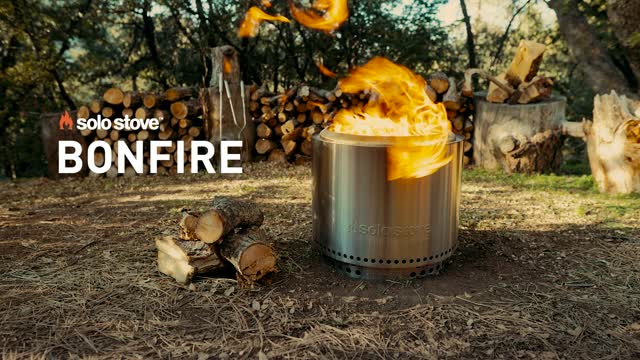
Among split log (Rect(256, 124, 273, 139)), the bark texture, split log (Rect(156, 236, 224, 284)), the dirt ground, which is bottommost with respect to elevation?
the dirt ground

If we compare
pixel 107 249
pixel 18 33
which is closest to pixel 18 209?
pixel 107 249

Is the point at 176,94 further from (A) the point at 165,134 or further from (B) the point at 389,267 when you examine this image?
(B) the point at 389,267

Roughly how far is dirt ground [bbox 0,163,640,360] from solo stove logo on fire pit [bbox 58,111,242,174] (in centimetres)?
273

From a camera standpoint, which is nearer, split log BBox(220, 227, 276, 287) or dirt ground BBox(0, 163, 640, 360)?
dirt ground BBox(0, 163, 640, 360)

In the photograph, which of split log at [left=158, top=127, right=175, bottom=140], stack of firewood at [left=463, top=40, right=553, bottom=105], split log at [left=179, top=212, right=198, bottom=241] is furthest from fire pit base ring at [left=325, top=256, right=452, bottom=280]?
split log at [left=158, top=127, right=175, bottom=140]

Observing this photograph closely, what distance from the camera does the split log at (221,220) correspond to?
3033 millimetres

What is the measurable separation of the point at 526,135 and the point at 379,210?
4.61m

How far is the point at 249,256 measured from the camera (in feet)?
9.89

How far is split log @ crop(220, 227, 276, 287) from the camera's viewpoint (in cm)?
301

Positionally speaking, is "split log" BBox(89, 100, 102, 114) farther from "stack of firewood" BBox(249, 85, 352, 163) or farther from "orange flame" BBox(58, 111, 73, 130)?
"stack of firewood" BBox(249, 85, 352, 163)

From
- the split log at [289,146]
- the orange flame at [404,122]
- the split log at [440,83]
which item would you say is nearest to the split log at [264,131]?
the split log at [289,146]

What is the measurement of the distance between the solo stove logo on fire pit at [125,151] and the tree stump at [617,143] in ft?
15.4

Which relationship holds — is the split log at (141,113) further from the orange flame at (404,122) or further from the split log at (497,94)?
the split log at (497,94)

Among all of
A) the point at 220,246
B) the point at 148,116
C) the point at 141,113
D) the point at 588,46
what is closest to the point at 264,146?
the point at 148,116
